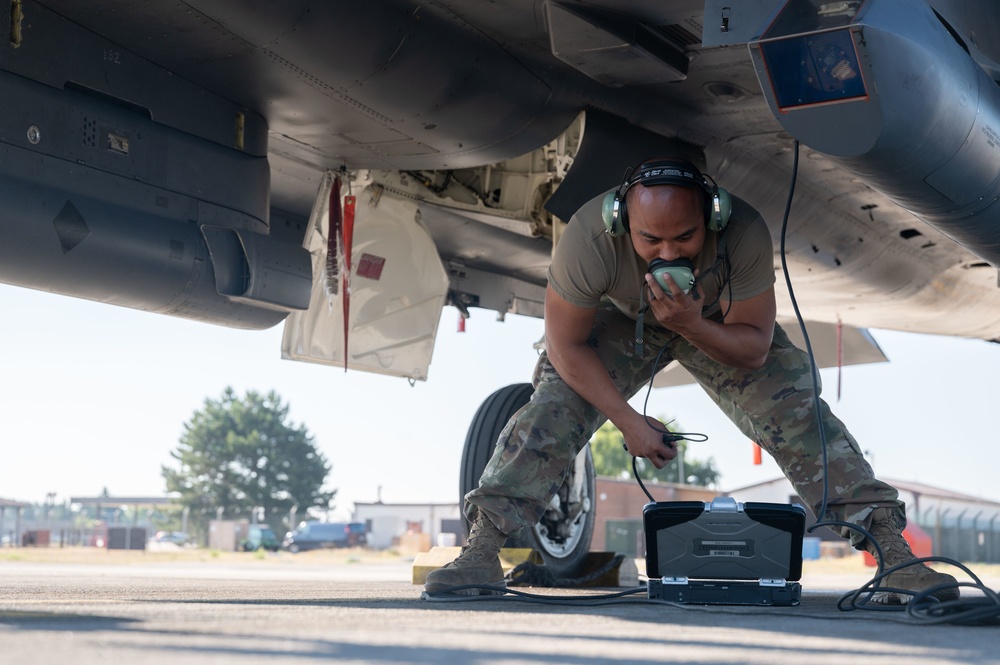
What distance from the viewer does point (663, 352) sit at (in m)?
3.98

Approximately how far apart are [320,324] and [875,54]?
3.37m

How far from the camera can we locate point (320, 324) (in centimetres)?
592

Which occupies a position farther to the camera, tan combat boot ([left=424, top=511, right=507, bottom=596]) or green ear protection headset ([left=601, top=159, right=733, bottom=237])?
tan combat boot ([left=424, top=511, right=507, bottom=596])

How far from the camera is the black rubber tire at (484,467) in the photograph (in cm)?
595

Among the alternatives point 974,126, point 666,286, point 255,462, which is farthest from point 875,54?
point 255,462

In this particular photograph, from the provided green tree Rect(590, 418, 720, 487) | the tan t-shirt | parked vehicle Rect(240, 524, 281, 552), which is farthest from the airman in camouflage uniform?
green tree Rect(590, 418, 720, 487)

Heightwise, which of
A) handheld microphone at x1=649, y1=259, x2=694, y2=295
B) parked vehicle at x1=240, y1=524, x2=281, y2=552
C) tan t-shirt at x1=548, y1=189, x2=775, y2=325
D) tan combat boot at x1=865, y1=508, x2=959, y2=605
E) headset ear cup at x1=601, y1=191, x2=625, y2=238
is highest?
headset ear cup at x1=601, y1=191, x2=625, y2=238

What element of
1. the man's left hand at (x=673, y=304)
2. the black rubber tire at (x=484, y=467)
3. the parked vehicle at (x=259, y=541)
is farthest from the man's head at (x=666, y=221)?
the parked vehicle at (x=259, y=541)

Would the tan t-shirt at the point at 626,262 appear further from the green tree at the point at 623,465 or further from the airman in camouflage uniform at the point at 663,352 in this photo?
the green tree at the point at 623,465

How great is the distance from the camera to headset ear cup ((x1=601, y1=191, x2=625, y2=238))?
11.6 feet

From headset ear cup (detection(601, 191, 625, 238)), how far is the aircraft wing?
1.71ft

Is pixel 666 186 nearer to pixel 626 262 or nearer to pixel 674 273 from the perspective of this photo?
pixel 674 273

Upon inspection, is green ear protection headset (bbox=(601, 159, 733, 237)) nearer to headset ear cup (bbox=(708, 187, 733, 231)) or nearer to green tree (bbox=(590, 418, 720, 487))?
headset ear cup (bbox=(708, 187, 733, 231))

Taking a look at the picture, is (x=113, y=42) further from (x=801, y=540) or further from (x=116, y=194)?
(x=801, y=540)
